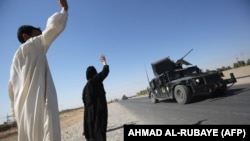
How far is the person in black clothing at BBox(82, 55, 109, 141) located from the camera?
4.72m

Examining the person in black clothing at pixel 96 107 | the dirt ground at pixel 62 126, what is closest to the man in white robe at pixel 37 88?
the person in black clothing at pixel 96 107

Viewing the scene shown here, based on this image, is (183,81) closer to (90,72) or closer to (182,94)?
(182,94)

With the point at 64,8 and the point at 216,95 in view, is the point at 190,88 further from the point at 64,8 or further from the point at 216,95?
the point at 64,8

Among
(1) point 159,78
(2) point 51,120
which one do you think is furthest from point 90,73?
(1) point 159,78

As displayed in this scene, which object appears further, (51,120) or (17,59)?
(17,59)

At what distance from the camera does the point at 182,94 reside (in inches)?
481

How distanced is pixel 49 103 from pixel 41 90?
15cm

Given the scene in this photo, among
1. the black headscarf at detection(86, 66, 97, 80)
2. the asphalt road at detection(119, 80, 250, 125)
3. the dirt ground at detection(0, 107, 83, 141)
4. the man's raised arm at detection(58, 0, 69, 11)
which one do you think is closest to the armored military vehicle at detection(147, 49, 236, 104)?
the asphalt road at detection(119, 80, 250, 125)

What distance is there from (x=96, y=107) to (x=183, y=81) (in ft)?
26.5

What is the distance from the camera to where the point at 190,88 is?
11781 millimetres

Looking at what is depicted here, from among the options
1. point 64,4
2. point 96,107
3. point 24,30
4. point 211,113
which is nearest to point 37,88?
point 24,30

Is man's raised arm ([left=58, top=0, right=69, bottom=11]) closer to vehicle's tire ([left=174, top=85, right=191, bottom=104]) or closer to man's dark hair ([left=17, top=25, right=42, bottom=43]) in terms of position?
man's dark hair ([left=17, top=25, right=42, bottom=43])

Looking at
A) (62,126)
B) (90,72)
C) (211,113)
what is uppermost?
(90,72)

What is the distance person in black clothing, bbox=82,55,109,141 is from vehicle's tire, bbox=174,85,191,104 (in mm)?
7411
